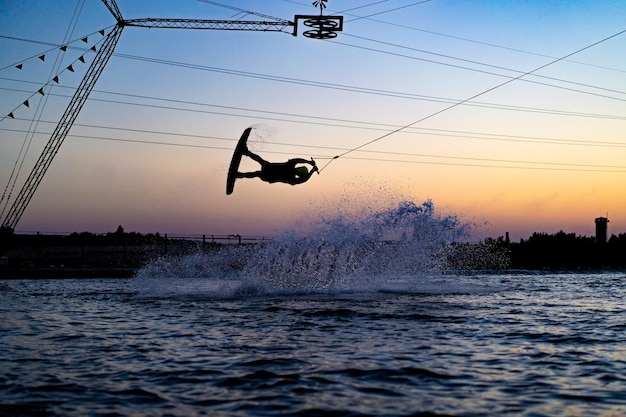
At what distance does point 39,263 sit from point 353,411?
4571cm

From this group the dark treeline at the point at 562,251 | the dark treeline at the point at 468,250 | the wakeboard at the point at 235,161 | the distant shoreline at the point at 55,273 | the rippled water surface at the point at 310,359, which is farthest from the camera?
the dark treeline at the point at 562,251

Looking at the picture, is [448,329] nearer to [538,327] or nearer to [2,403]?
[538,327]

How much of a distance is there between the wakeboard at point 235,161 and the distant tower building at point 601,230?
203 ft

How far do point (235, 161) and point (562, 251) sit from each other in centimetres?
5750

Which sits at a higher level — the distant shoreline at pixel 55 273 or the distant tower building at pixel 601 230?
the distant tower building at pixel 601 230

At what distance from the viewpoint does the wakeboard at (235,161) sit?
71.8 feet

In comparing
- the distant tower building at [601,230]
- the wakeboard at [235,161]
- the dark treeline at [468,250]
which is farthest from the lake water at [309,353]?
the distant tower building at [601,230]

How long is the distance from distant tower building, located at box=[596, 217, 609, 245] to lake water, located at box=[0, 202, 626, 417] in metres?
49.9

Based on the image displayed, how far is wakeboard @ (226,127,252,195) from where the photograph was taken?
21875 millimetres

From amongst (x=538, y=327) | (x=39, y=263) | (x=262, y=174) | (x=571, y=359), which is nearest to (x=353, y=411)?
(x=571, y=359)

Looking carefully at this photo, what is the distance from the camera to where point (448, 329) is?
52.0ft

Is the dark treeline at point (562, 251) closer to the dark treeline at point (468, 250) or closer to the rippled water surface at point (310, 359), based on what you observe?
the dark treeline at point (468, 250)

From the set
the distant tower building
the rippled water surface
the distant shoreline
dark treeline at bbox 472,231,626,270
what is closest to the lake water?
the rippled water surface

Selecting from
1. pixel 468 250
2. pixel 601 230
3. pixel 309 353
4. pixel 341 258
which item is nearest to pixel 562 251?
pixel 601 230
